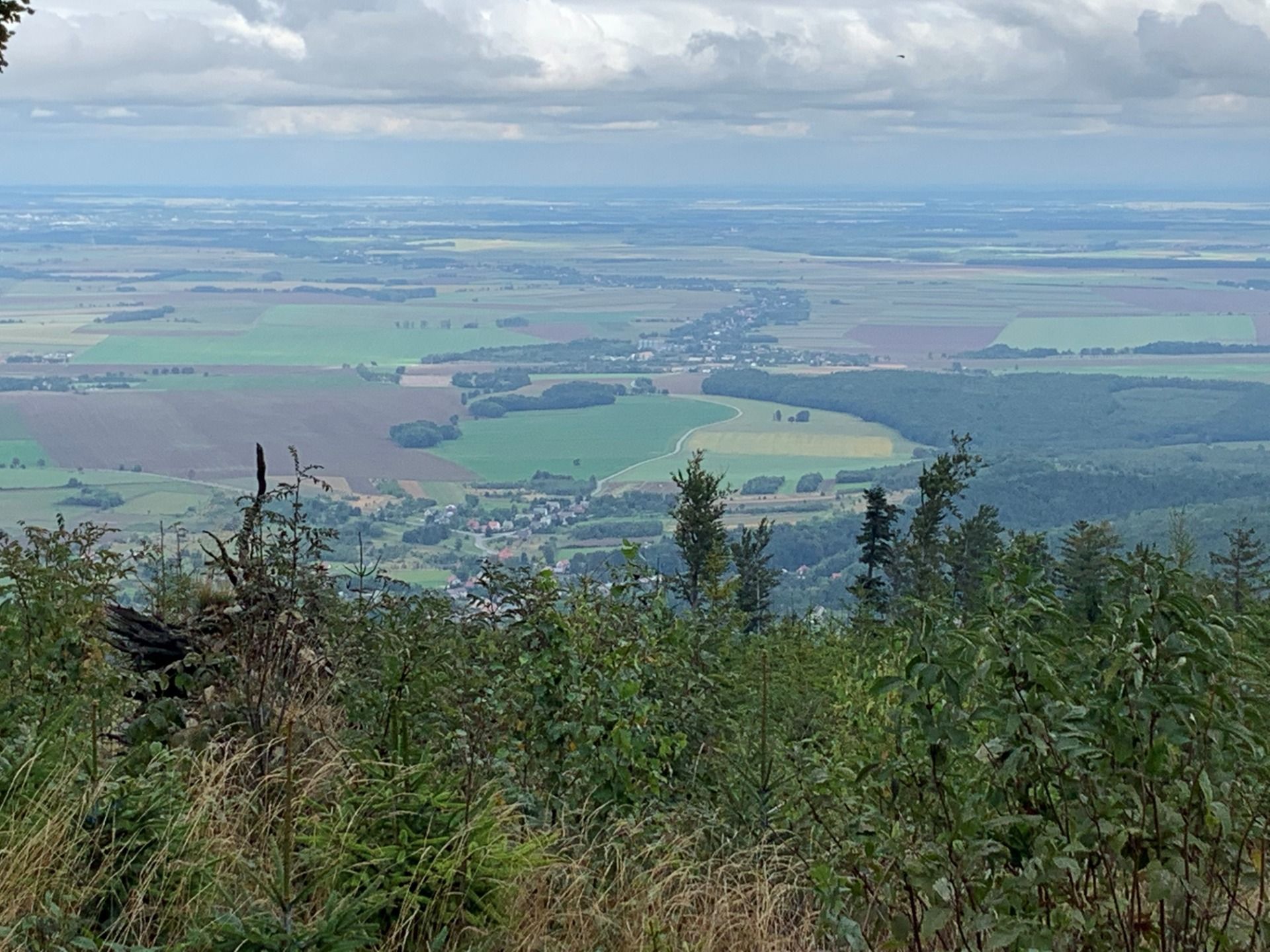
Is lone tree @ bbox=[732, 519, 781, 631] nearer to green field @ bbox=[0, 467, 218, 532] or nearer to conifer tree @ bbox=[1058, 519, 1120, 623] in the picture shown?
conifer tree @ bbox=[1058, 519, 1120, 623]

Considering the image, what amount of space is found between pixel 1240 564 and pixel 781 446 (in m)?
78.4

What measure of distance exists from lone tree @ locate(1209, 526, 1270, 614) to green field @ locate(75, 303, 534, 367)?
361 ft

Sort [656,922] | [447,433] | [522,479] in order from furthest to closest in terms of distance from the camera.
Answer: [447,433] → [522,479] → [656,922]

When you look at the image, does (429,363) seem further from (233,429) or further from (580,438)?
(233,429)

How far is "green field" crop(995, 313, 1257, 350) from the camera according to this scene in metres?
164

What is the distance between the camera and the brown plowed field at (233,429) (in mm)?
76562

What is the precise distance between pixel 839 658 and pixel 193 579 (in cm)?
506

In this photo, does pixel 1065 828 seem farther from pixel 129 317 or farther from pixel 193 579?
pixel 129 317

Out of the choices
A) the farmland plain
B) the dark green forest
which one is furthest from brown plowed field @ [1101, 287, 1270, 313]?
the dark green forest

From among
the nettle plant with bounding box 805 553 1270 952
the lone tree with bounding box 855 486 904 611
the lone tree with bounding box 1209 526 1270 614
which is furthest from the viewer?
the lone tree with bounding box 855 486 904 611

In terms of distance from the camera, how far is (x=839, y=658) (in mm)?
10242

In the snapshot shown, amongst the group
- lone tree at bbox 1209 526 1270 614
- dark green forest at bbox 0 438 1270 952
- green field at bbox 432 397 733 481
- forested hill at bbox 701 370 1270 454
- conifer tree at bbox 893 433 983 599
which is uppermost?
dark green forest at bbox 0 438 1270 952

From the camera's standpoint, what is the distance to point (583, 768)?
5254mm

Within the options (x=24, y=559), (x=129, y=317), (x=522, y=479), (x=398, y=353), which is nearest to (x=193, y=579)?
(x=24, y=559)
